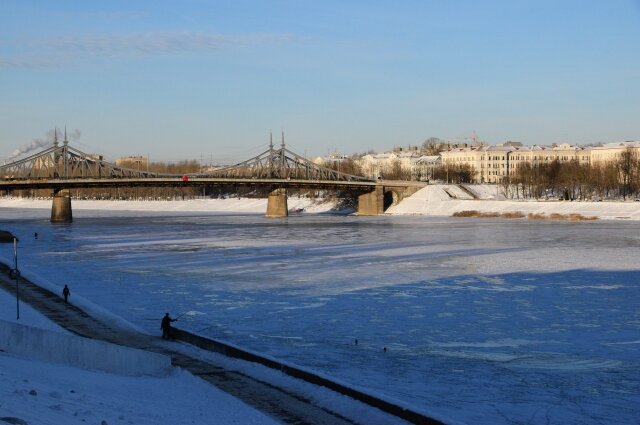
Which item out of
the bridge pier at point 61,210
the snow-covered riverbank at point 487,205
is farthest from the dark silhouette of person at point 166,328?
the bridge pier at point 61,210

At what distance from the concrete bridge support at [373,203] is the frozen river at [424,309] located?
4961cm

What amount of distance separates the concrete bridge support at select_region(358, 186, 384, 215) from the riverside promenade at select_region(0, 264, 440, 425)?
7204cm

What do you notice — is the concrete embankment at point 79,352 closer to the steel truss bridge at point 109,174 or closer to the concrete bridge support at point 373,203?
the steel truss bridge at point 109,174

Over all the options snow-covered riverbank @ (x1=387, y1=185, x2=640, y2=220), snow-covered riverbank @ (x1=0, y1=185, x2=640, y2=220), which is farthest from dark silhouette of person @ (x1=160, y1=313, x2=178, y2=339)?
snow-covered riverbank @ (x1=387, y1=185, x2=640, y2=220)

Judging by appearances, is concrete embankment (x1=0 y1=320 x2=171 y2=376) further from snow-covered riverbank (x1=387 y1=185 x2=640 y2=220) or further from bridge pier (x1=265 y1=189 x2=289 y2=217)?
A: bridge pier (x1=265 y1=189 x2=289 y2=217)

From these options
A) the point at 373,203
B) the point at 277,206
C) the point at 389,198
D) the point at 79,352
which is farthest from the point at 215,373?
the point at 389,198

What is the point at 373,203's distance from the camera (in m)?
94.2

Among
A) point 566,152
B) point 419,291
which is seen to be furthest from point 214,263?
point 566,152

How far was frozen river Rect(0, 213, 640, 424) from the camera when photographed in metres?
13.7

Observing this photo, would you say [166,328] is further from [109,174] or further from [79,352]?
[109,174]

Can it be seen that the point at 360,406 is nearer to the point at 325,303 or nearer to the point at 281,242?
the point at 325,303

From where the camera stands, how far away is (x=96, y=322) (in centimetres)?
1958

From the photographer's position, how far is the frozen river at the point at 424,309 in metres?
13.7

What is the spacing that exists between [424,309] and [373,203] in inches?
2866
